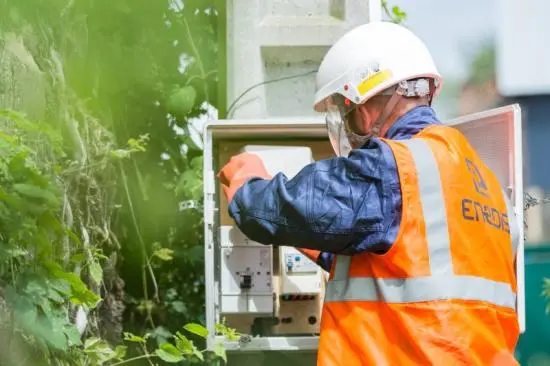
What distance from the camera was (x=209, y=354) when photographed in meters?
3.09

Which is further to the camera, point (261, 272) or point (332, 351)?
point (261, 272)

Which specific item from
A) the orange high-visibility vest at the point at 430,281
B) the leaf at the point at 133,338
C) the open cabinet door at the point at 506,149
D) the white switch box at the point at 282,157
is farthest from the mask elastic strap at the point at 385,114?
the leaf at the point at 133,338

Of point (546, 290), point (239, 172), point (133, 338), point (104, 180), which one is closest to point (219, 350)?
point (133, 338)

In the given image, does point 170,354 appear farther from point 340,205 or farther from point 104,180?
point 340,205

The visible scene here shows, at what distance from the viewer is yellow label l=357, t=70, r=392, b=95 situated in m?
2.30

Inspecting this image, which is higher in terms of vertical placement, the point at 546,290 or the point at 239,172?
the point at 239,172

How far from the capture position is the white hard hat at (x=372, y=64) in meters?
2.31

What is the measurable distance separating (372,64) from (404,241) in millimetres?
521

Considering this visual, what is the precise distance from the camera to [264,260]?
2945 millimetres

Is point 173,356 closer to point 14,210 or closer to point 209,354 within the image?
point 209,354

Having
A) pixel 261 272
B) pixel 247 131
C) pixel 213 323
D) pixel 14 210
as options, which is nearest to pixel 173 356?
pixel 213 323

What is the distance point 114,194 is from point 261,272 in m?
0.78

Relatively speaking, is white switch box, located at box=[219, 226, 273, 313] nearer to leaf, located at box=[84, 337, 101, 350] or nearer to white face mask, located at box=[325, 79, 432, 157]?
leaf, located at box=[84, 337, 101, 350]

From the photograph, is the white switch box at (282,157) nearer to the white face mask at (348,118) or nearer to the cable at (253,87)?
the cable at (253,87)
